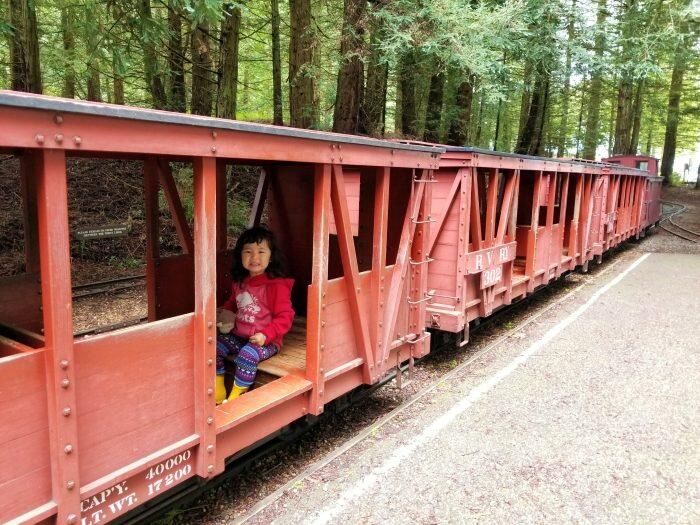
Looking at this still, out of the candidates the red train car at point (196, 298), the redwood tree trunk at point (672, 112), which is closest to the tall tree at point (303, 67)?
→ the red train car at point (196, 298)

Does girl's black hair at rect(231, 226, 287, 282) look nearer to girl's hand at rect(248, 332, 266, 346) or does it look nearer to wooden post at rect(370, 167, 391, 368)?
girl's hand at rect(248, 332, 266, 346)

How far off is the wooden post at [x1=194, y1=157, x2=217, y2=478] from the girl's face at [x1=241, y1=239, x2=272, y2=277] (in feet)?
4.82

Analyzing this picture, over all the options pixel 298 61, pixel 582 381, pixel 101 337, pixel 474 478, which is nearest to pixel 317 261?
pixel 101 337

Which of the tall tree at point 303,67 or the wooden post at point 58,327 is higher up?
the tall tree at point 303,67

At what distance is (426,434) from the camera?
15.9ft

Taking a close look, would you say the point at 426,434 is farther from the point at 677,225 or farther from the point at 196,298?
the point at 677,225

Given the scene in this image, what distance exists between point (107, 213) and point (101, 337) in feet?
34.2

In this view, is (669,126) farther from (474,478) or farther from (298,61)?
(474,478)

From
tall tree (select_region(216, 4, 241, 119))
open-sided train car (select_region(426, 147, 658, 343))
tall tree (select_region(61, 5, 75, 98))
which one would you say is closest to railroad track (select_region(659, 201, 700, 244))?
open-sided train car (select_region(426, 147, 658, 343))

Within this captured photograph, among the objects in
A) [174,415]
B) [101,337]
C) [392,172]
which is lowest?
[174,415]

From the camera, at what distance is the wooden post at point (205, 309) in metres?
2.91

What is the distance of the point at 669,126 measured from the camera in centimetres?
3238

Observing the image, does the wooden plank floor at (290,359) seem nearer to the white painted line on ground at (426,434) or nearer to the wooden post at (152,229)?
the white painted line on ground at (426,434)

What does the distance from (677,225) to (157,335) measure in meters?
27.3
